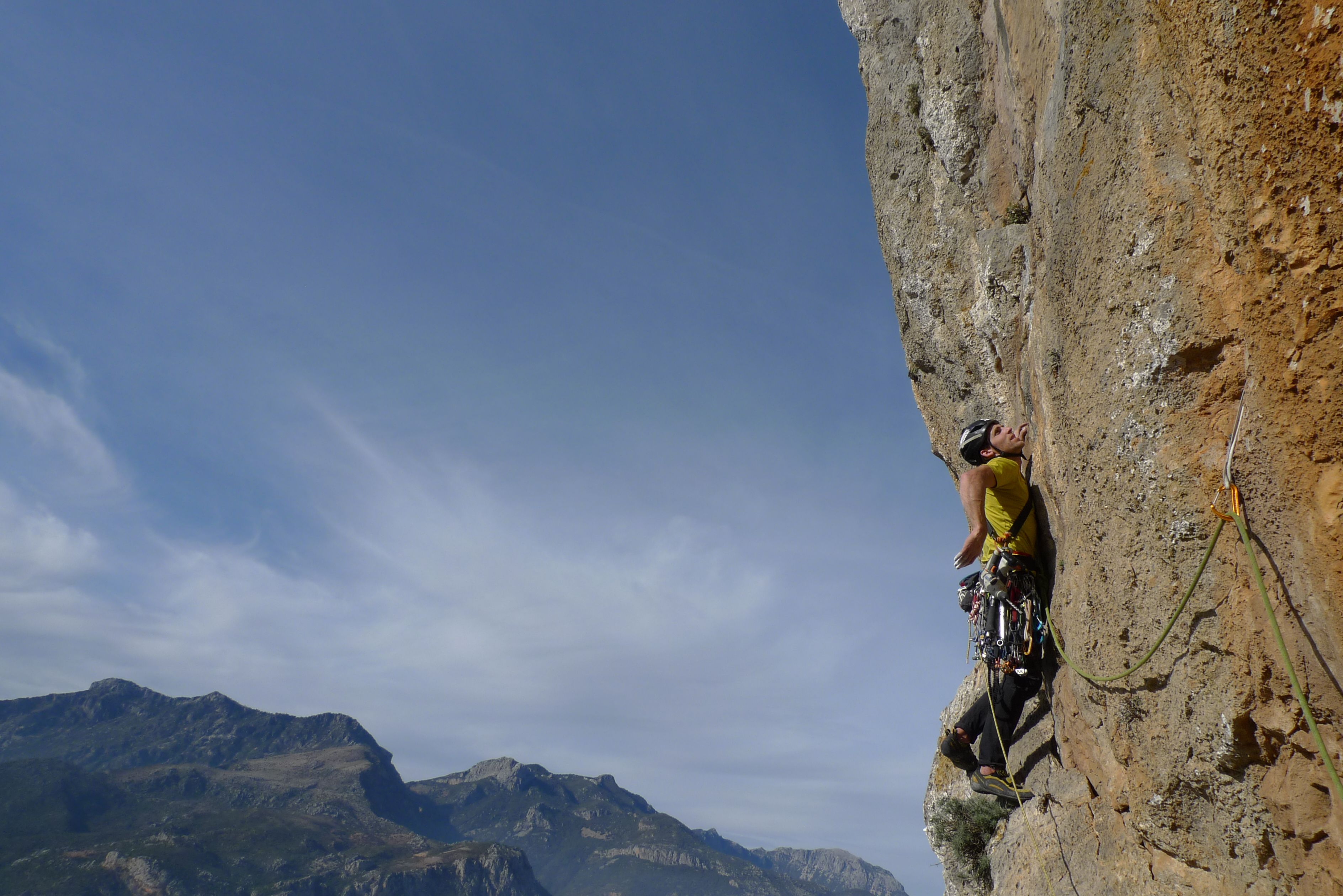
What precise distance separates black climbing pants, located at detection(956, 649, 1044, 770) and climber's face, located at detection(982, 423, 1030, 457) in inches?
87.3

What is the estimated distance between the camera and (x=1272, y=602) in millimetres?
4660

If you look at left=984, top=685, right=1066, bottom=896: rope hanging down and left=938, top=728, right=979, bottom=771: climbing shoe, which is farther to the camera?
left=938, top=728, right=979, bottom=771: climbing shoe

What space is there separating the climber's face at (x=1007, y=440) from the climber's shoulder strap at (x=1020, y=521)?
10.3 inches

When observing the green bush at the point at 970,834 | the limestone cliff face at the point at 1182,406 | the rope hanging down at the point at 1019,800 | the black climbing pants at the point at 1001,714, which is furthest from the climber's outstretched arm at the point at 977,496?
the green bush at the point at 970,834

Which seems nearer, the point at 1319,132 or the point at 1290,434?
the point at 1319,132

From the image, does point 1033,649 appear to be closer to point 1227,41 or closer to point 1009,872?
point 1009,872

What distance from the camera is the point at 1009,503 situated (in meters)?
8.54

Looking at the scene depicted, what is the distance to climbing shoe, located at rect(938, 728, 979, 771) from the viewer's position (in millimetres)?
10125

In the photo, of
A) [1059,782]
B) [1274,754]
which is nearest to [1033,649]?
[1059,782]

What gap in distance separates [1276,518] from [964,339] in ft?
20.4

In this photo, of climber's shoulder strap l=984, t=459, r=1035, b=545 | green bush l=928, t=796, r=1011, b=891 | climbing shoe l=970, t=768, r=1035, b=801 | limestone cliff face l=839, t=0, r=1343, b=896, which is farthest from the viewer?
green bush l=928, t=796, r=1011, b=891

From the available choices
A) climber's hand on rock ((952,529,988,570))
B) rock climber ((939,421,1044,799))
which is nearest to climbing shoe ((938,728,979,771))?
rock climber ((939,421,1044,799))

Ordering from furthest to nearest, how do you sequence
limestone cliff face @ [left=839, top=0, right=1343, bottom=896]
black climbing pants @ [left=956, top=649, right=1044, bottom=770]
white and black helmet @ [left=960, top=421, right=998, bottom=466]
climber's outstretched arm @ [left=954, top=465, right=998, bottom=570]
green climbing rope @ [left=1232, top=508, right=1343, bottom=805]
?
white and black helmet @ [left=960, top=421, right=998, bottom=466]
black climbing pants @ [left=956, top=649, right=1044, bottom=770]
climber's outstretched arm @ [left=954, top=465, right=998, bottom=570]
limestone cliff face @ [left=839, top=0, right=1343, bottom=896]
green climbing rope @ [left=1232, top=508, right=1343, bottom=805]

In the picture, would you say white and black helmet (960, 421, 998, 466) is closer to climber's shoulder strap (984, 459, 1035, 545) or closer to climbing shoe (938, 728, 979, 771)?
climber's shoulder strap (984, 459, 1035, 545)
